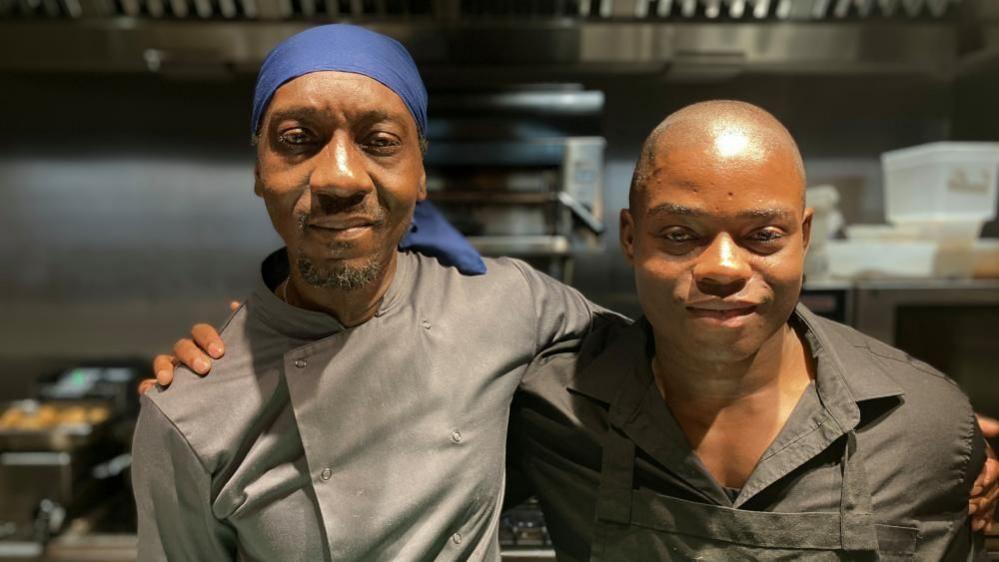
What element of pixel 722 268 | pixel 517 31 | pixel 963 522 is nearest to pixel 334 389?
pixel 722 268

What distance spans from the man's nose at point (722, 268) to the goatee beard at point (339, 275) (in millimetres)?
518

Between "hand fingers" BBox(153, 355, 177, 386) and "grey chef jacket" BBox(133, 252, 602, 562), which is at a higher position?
"hand fingers" BBox(153, 355, 177, 386)

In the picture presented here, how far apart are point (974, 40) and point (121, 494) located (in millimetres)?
3425

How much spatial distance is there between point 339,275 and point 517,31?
154cm

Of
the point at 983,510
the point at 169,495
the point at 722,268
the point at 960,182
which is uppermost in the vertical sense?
the point at 722,268

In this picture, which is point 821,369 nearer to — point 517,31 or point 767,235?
point 767,235

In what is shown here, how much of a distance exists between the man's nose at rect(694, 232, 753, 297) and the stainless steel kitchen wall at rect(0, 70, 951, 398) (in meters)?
1.65

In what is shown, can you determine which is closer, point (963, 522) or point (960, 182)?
point (963, 522)

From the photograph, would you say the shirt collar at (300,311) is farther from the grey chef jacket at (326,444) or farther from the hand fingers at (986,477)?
the hand fingers at (986,477)

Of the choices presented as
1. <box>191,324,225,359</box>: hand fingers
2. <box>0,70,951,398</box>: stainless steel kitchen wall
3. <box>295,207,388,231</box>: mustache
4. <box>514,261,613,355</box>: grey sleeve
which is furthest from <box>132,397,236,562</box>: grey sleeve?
<box>0,70,951,398</box>: stainless steel kitchen wall

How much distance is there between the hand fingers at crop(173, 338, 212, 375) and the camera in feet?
3.47

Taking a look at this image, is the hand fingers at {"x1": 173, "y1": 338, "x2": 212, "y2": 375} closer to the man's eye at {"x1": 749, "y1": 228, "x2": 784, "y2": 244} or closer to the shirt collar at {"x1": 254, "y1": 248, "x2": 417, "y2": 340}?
the shirt collar at {"x1": 254, "y1": 248, "x2": 417, "y2": 340}

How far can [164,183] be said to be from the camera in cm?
265

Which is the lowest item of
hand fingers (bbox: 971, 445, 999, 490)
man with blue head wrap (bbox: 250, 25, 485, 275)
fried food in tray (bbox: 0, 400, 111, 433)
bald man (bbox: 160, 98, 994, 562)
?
fried food in tray (bbox: 0, 400, 111, 433)
